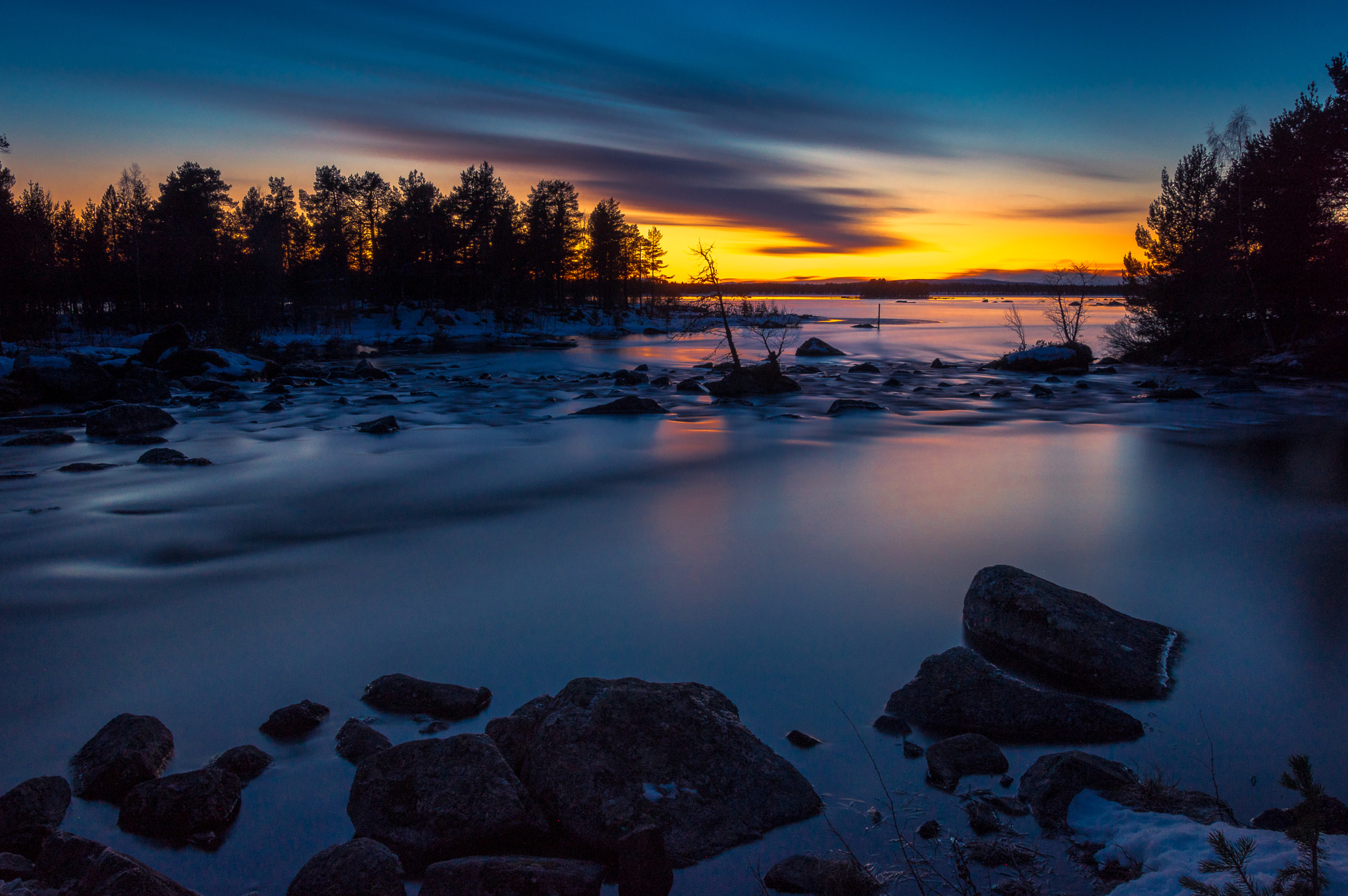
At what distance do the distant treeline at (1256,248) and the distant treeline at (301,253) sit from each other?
140 ft

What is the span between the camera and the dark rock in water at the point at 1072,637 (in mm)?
6293

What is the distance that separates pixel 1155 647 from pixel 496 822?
6144 millimetres

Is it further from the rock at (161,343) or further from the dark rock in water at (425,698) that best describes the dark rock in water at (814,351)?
the dark rock in water at (425,698)

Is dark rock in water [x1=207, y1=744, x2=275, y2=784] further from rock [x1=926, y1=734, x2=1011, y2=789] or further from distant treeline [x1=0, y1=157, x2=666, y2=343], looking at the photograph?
distant treeline [x1=0, y1=157, x2=666, y2=343]

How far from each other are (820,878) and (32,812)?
177 inches

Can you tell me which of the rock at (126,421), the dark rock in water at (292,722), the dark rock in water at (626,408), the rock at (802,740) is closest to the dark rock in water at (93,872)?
the dark rock in water at (292,722)

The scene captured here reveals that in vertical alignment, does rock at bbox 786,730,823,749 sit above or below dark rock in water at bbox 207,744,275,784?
below

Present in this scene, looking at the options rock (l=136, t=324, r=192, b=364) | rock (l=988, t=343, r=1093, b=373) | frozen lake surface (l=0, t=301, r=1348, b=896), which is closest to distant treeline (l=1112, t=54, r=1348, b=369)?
rock (l=988, t=343, r=1093, b=373)

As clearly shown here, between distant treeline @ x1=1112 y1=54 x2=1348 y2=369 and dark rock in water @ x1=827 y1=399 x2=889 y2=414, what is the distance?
2274cm

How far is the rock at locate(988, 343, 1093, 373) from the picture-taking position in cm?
4206

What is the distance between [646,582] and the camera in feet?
33.3

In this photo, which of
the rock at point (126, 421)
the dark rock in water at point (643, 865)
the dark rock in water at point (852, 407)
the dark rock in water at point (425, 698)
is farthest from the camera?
the dark rock in water at point (852, 407)

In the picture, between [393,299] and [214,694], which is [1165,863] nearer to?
[214,694]

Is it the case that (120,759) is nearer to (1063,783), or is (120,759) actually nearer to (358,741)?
(358,741)
